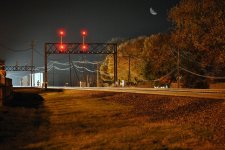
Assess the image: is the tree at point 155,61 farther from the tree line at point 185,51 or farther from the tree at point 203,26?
the tree at point 203,26

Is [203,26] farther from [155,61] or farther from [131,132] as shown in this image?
[155,61]

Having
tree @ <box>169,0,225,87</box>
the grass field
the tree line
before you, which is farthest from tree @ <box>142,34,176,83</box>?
the grass field

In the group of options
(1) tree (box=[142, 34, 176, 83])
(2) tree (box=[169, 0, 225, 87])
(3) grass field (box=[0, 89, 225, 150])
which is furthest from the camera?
(1) tree (box=[142, 34, 176, 83])

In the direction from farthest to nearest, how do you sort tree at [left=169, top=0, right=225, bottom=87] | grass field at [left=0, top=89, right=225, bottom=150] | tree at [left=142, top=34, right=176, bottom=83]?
1. tree at [left=142, top=34, right=176, bottom=83]
2. tree at [left=169, top=0, right=225, bottom=87]
3. grass field at [left=0, top=89, right=225, bottom=150]

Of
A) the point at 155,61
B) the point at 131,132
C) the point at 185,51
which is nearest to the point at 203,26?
the point at 131,132

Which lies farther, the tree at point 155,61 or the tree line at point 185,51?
the tree at point 155,61

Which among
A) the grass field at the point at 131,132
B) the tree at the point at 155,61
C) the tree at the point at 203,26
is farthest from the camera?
the tree at the point at 155,61

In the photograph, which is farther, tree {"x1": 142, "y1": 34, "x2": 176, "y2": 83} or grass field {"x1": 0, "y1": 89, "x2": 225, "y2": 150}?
tree {"x1": 142, "y1": 34, "x2": 176, "y2": 83}

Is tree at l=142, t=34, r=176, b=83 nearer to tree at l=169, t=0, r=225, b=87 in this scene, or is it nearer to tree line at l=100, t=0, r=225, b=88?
tree line at l=100, t=0, r=225, b=88

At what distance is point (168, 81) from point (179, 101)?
32.1 m

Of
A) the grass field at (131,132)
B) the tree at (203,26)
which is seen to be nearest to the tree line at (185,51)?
the tree at (203,26)

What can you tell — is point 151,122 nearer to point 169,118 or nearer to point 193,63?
point 169,118

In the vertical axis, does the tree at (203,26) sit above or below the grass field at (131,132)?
above

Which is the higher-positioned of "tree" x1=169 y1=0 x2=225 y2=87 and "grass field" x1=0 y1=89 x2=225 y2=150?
"tree" x1=169 y1=0 x2=225 y2=87
